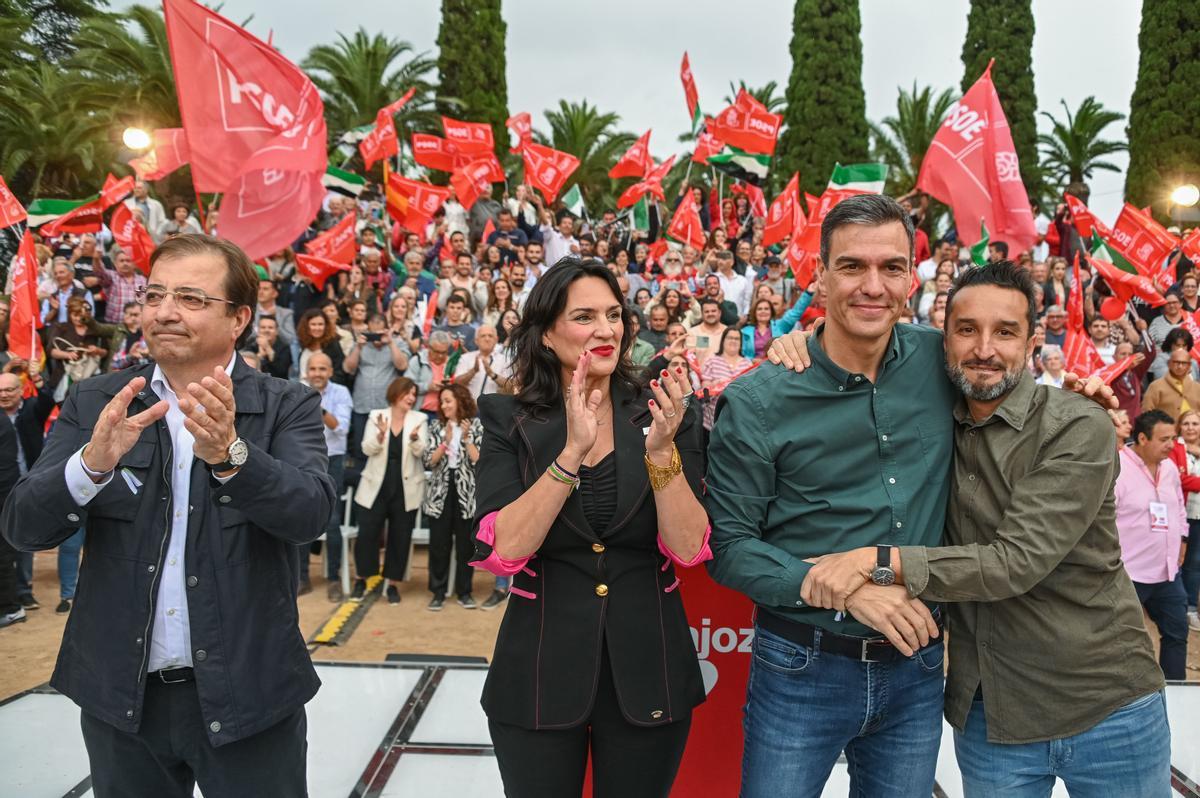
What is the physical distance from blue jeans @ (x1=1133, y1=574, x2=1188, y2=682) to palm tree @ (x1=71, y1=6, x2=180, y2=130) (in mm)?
21161

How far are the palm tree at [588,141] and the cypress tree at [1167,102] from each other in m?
15.0

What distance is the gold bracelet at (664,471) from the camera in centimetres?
215

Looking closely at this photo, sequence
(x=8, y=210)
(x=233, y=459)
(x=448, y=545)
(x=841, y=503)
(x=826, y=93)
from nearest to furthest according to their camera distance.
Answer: (x=233, y=459) → (x=841, y=503) → (x=8, y=210) → (x=448, y=545) → (x=826, y=93)

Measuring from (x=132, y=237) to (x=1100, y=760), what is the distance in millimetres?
10302

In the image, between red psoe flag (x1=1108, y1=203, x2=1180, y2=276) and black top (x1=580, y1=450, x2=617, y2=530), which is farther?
red psoe flag (x1=1108, y1=203, x2=1180, y2=276)

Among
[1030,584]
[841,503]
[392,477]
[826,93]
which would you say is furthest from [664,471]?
[826,93]

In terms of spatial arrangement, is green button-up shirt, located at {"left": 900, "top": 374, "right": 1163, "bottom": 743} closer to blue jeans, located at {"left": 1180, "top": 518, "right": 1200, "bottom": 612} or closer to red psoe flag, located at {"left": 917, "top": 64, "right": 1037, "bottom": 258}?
blue jeans, located at {"left": 1180, "top": 518, "right": 1200, "bottom": 612}

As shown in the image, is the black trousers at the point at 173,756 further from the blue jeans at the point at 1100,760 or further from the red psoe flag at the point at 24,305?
the red psoe flag at the point at 24,305

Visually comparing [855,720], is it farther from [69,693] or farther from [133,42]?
[133,42]

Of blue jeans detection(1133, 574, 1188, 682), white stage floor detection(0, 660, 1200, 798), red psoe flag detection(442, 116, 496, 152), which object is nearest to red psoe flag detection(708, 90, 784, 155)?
red psoe flag detection(442, 116, 496, 152)

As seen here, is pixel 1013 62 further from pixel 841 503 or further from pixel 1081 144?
pixel 841 503

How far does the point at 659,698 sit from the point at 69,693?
1461 millimetres

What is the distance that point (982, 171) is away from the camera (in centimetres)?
848

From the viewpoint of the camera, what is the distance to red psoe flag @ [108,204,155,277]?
952 cm
